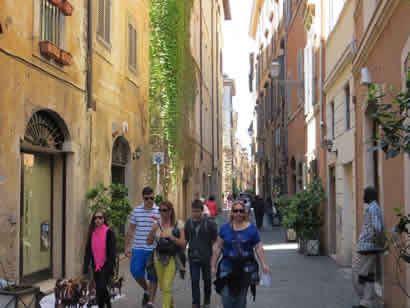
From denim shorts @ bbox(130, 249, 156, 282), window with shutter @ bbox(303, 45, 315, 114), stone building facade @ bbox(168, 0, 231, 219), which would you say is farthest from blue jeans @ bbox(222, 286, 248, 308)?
stone building facade @ bbox(168, 0, 231, 219)

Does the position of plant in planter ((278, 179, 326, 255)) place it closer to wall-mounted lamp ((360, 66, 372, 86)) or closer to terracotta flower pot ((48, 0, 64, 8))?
wall-mounted lamp ((360, 66, 372, 86))

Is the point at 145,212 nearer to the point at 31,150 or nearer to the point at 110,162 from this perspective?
the point at 31,150

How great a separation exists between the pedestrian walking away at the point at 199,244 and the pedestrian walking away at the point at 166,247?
0.33 metres

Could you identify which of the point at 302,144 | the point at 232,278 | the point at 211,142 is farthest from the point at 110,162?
the point at 211,142

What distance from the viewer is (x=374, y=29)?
27.0ft

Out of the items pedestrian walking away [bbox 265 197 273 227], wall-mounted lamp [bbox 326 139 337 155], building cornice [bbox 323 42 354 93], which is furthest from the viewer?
pedestrian walking away [bbox 265 197 273 227]

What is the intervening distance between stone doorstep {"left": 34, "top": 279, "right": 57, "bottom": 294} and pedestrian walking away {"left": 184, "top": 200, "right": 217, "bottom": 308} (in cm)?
263

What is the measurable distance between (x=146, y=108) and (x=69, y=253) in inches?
273

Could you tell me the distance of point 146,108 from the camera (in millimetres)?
16359

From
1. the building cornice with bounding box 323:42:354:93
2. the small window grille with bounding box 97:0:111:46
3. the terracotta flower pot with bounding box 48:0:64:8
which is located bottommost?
the building cornice with bounding box 323:42:354:93

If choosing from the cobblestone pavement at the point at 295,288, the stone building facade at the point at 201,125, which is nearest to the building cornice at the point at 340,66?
the cobblestone pavement at the point at 295,288

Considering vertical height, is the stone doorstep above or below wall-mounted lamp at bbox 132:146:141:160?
below

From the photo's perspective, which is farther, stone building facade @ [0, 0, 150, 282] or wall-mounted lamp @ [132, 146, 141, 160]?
wall-mounted lamp @ [132, 146, 141, 160]

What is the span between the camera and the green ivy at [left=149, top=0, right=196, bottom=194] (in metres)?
17.6
